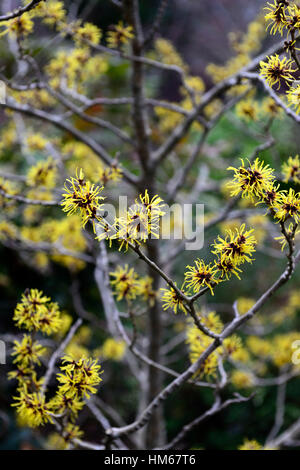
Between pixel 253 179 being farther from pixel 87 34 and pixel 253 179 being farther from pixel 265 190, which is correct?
pixel 87 34

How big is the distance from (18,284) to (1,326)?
0.63 feet

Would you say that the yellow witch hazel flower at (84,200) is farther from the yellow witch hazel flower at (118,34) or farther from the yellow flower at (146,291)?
the yellow witch hazel flower at (118,34)

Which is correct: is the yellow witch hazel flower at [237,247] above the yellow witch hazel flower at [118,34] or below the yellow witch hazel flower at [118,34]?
below

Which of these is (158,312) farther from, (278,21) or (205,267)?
(278,21)

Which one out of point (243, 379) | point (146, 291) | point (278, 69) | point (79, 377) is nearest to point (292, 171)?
point (278, 69)

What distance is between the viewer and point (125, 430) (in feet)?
1.90

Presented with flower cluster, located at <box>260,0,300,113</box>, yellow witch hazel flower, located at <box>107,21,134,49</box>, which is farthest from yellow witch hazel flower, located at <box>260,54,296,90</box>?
yellow witch hazel flower, located at <box>107,21,134,49</box>

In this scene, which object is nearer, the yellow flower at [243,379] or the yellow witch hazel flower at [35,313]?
the yellow witch hazel flower at [35,313]

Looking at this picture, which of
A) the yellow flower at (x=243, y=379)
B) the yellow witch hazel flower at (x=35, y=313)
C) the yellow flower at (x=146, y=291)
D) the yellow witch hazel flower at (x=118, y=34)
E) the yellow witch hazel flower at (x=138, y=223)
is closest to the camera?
the yellow witch hazel flower at (x=138, y=223)

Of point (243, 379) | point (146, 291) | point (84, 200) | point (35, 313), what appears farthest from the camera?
point (243, 379)

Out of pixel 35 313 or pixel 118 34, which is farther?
pixel 118 34

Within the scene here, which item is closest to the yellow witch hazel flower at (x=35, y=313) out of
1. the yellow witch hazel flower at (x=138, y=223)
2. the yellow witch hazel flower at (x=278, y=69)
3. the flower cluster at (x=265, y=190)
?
the yellow witch hazel flower at (x=138, y=223)
